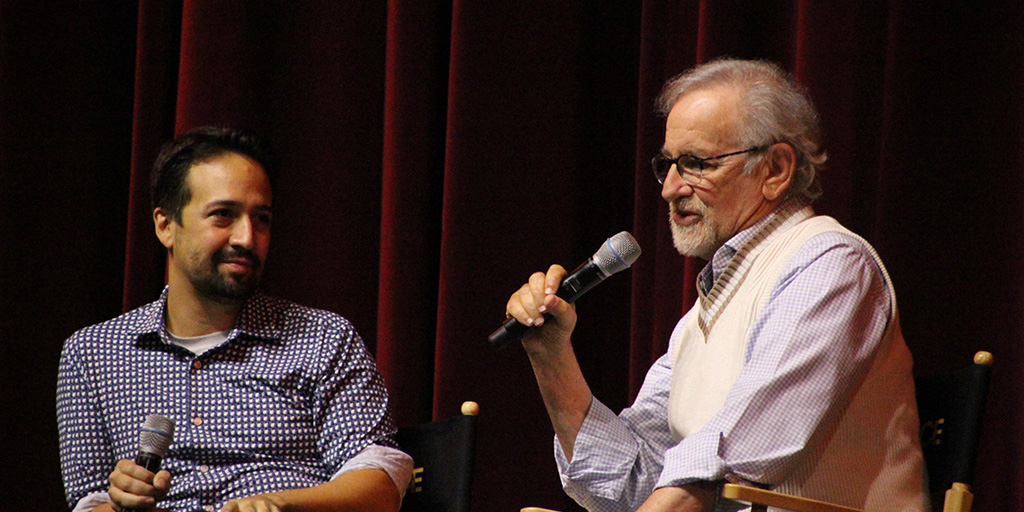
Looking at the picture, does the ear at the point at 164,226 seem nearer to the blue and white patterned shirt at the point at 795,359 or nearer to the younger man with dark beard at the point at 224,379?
the younger man with dark beard at the point at 224,379

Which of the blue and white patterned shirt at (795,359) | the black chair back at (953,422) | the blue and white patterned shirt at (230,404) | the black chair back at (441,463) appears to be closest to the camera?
the blue and white patterned shirt at (795,359)

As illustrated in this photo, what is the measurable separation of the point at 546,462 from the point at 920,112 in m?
1.10

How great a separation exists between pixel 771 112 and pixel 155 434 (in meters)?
1.08

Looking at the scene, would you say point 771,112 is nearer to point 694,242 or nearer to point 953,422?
point 694,242

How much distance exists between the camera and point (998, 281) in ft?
7.20

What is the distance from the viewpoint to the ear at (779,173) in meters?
1.90

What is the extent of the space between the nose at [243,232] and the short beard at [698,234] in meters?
0.83

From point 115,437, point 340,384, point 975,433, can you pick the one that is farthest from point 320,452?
point 975,433

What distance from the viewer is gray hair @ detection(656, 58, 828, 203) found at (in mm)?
1888

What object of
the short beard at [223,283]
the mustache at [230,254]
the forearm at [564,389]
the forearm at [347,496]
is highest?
the mustache at [230,254]

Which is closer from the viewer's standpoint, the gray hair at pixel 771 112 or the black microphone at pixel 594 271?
the black microphone at pixel 594 271

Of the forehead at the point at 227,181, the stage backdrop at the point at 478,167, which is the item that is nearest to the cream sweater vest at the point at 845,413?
the stage backdrop at the point at 478,167

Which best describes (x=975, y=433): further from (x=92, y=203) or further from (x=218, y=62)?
(x=92, y=203)

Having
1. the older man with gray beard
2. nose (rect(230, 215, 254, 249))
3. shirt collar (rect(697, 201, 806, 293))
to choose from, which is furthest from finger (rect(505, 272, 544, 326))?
nose (rect(230, 215, 254, 249))
